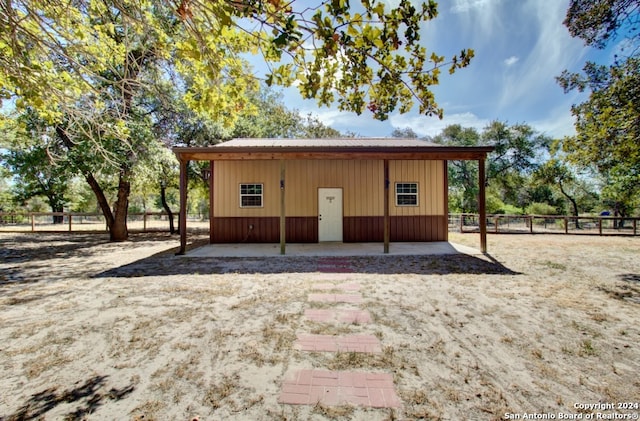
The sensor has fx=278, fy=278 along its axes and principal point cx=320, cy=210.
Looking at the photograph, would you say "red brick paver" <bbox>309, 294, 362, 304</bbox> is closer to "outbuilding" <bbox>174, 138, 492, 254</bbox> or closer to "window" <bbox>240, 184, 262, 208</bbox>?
"outbuilding" <bbox>174, 138, 492, 254</bbox>

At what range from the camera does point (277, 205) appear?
31.4 ft

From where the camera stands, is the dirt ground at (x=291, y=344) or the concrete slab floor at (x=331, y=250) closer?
the dirt ground at (x=291, y=344)

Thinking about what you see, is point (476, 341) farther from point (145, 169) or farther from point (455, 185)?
point (455, 185)

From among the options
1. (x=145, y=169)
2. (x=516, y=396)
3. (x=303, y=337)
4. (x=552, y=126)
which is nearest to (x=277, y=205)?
(x=145, y=169)

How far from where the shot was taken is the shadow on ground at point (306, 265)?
18.5 feet

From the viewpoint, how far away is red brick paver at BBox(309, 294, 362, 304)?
3.89 meters

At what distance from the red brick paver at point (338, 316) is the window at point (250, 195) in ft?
21.5

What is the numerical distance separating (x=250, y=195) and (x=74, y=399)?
7932 millimetres

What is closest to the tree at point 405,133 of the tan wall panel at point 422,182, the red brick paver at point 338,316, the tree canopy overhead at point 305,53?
the tan wall panel at point 422,182

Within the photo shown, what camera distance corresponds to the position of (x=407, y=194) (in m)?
9.70

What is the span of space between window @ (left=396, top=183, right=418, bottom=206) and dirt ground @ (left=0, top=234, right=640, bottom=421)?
4.50m

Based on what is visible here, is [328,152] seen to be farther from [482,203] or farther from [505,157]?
[505,157]

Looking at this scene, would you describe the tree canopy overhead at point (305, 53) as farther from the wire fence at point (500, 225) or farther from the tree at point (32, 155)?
the wire fence at point (500, 225)

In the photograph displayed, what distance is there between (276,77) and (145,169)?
949 cm
